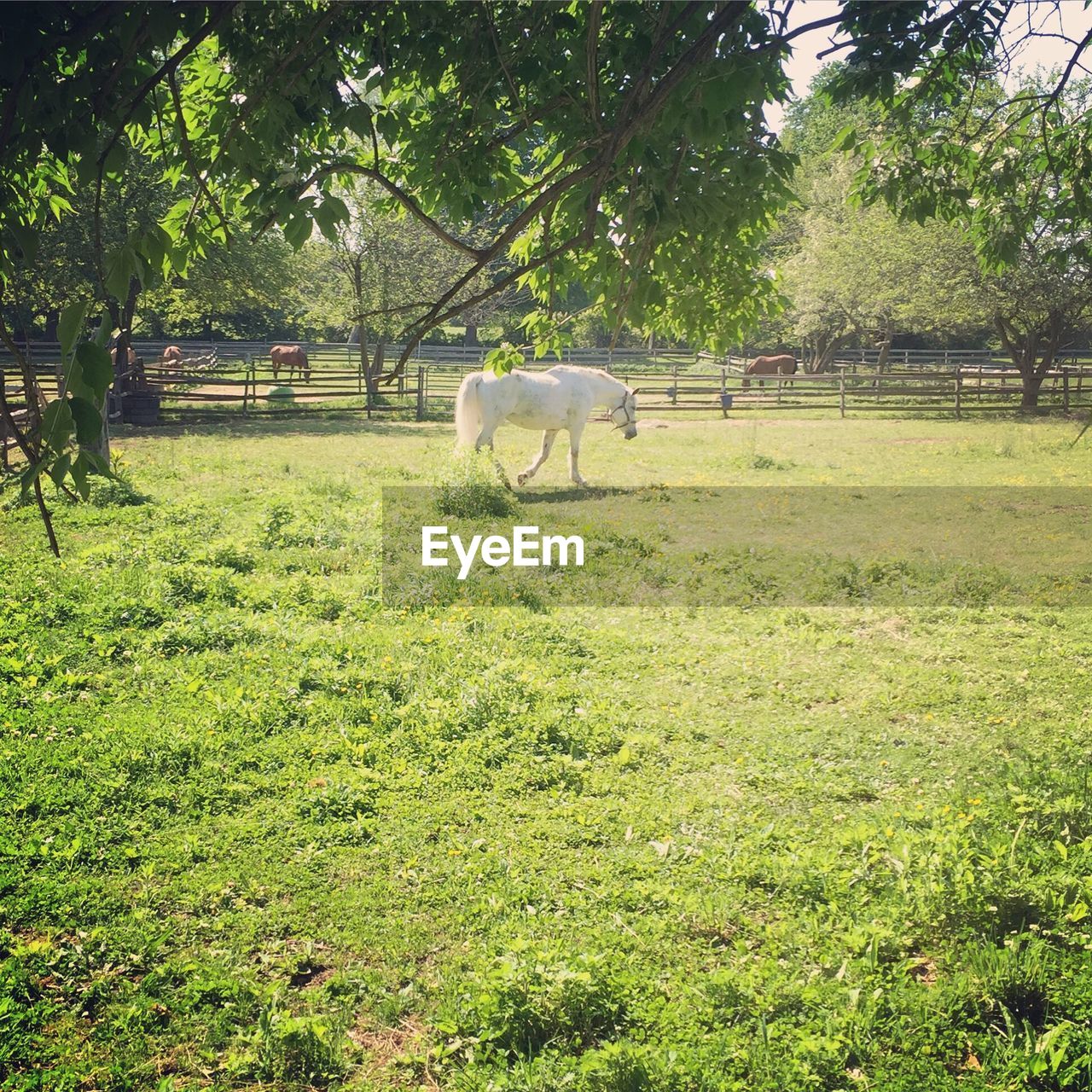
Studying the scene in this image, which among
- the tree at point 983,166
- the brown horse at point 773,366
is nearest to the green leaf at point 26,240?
the tree at point 983,166

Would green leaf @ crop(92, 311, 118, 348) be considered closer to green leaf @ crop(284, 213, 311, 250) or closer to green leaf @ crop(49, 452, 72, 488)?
green leaf @ crop(49, 452, 72, 488)

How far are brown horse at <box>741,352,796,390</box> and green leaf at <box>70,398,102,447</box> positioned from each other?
4225cm

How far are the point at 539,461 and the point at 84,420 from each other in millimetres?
13443

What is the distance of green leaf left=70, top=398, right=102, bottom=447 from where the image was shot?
5.33ft

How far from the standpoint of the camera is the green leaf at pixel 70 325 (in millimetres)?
1551

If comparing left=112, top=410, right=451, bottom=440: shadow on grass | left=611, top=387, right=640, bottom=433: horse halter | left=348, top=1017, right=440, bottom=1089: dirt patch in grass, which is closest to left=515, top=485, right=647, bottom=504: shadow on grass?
left=611, top=387, right=640, bottom=433: horse halter

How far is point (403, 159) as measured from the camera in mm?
4629

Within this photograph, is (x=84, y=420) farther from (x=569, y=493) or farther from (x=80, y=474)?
(x=569, y=493)

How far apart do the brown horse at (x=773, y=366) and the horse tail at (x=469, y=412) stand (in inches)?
1169

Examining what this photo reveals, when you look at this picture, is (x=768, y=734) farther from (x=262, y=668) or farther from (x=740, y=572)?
(x=740, y=572)

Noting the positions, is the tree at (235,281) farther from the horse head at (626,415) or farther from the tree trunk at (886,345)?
the tree trunk at (886,345)

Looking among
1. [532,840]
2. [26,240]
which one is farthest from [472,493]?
[26,240]

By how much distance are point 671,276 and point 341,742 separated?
296 centimetres

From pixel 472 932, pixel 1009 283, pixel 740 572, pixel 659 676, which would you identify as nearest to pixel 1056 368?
pixel 1009 283
